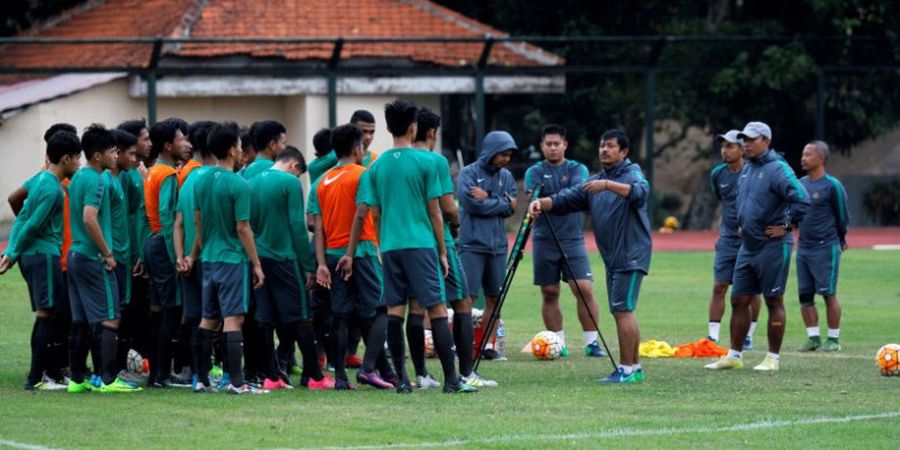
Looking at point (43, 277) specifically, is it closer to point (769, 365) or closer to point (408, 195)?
point (408, 195)

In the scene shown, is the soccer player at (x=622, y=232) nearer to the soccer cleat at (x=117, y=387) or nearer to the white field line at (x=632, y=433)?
the white field line at (x=632, y=433)

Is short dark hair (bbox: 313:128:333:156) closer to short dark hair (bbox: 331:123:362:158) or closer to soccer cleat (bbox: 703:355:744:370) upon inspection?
short dark hair (bbox: 331:123:362:158)

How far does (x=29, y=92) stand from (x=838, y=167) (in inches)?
779

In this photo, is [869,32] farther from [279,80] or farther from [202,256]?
[202,256]

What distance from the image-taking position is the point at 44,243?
1211cm

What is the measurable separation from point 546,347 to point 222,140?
406 cm

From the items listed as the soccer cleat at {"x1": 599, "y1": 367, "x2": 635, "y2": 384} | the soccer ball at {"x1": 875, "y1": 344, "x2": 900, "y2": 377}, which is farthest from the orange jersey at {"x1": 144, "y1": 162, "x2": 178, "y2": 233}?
the soccer ball at {"x1": 875, "y1": 344, "x2": 900, "y2": 377}

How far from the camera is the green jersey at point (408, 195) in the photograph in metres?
11.8

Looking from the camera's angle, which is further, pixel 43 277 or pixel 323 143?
pixel 323 143

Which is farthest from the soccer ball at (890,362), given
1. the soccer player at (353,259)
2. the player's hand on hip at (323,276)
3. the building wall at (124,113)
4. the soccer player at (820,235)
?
the building wall at (124,113)

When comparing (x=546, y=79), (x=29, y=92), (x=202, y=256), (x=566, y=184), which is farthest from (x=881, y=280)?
(x=29, y=92)

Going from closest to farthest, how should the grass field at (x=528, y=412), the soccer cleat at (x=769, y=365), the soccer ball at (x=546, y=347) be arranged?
1. the grass field at (x=528, y=412)
2. the soccer cleat at (x=769, y=365)
3. the soccer ball at (x=546, y=347)

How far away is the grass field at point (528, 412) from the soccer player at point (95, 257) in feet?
1.37


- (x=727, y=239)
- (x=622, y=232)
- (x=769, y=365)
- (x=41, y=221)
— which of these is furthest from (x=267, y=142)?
(x=727, y=239)
